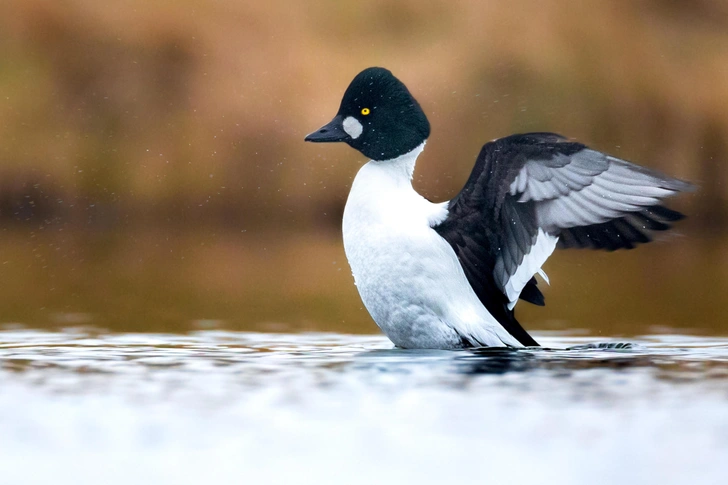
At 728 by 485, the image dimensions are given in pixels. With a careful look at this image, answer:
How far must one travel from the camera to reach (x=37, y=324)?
628cm

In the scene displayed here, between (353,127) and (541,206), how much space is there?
1144 millimetres

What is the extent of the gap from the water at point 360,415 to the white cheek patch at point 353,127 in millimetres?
1097

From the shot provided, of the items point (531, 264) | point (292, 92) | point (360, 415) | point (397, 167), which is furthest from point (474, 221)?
point (292, 92)

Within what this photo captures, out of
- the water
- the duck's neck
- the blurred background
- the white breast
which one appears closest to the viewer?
the water

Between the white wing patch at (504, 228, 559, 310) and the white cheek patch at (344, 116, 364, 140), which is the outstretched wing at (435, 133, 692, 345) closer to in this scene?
the white wing patch at (504, 228, 559, 310)

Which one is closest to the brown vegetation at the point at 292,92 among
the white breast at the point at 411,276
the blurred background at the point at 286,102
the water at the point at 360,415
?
the blurred background at the point at 286,102

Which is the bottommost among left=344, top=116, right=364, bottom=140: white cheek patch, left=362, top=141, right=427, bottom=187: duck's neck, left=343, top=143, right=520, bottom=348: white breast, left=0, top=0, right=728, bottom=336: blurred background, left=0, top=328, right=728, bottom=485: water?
left=0, top=328, right=728, bottom=485: water

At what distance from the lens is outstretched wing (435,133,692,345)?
4.77 m

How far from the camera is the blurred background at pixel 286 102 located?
21.1m

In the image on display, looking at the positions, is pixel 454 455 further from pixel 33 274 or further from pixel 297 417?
pixel 33 274

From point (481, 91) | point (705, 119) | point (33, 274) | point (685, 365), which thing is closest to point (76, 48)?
point (481, 91)

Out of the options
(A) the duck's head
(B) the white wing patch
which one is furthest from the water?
(A) the duck's head

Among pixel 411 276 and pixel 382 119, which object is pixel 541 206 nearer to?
pixel 411 276

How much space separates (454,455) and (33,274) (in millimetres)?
7586
